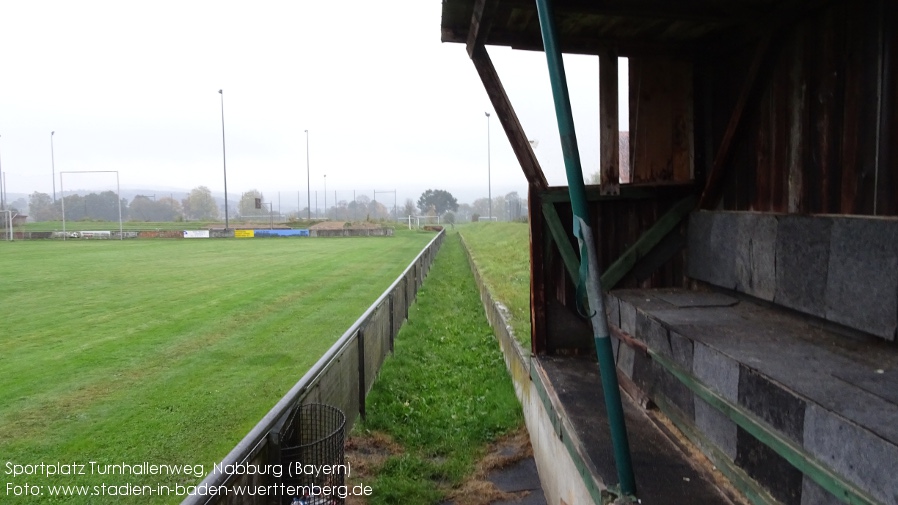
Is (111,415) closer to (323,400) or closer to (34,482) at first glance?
(34,482)

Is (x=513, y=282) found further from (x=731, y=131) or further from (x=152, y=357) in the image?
(x=731, y=131)

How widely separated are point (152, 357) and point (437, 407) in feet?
15.3

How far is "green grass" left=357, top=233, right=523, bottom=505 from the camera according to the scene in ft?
16.1

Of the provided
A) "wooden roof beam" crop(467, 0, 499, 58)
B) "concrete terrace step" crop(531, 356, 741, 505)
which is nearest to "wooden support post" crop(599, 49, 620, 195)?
"wooden roof beam" crop(467, 0, 499, 58)

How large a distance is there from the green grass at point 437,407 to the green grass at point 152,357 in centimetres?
127

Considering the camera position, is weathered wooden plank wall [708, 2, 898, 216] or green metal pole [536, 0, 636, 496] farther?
weathered wooden plank wall [708, 2, 898, 216]

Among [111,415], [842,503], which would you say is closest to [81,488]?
[111,415]

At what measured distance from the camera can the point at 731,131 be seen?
4762 mm

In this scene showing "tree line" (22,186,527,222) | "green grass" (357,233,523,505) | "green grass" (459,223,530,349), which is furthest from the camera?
"tree line" (22,186,527,222)

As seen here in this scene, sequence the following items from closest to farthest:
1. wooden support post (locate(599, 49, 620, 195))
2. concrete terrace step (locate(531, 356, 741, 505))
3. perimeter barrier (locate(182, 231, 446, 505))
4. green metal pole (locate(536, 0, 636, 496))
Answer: green metal pole (locate(536, 0, 636, 496))
perimeter barrier (locate(182, 231, 446, 505))
concrete terrace step (locate(531, 356, 741, 505))
wooden support post (locate(599, 49, 620, 195))

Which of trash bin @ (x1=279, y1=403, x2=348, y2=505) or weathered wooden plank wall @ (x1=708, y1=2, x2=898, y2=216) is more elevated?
weathered wooden plank wall @ (x1=708, y1=2, x2=898, y2=216)

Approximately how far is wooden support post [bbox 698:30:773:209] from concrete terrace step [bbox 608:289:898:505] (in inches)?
47.9

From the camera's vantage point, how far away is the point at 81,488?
4.69 metres

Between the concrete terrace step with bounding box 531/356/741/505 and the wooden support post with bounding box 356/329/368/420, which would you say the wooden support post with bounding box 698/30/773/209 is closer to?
the concrete terrace step with bounding box 531/356/741/505
